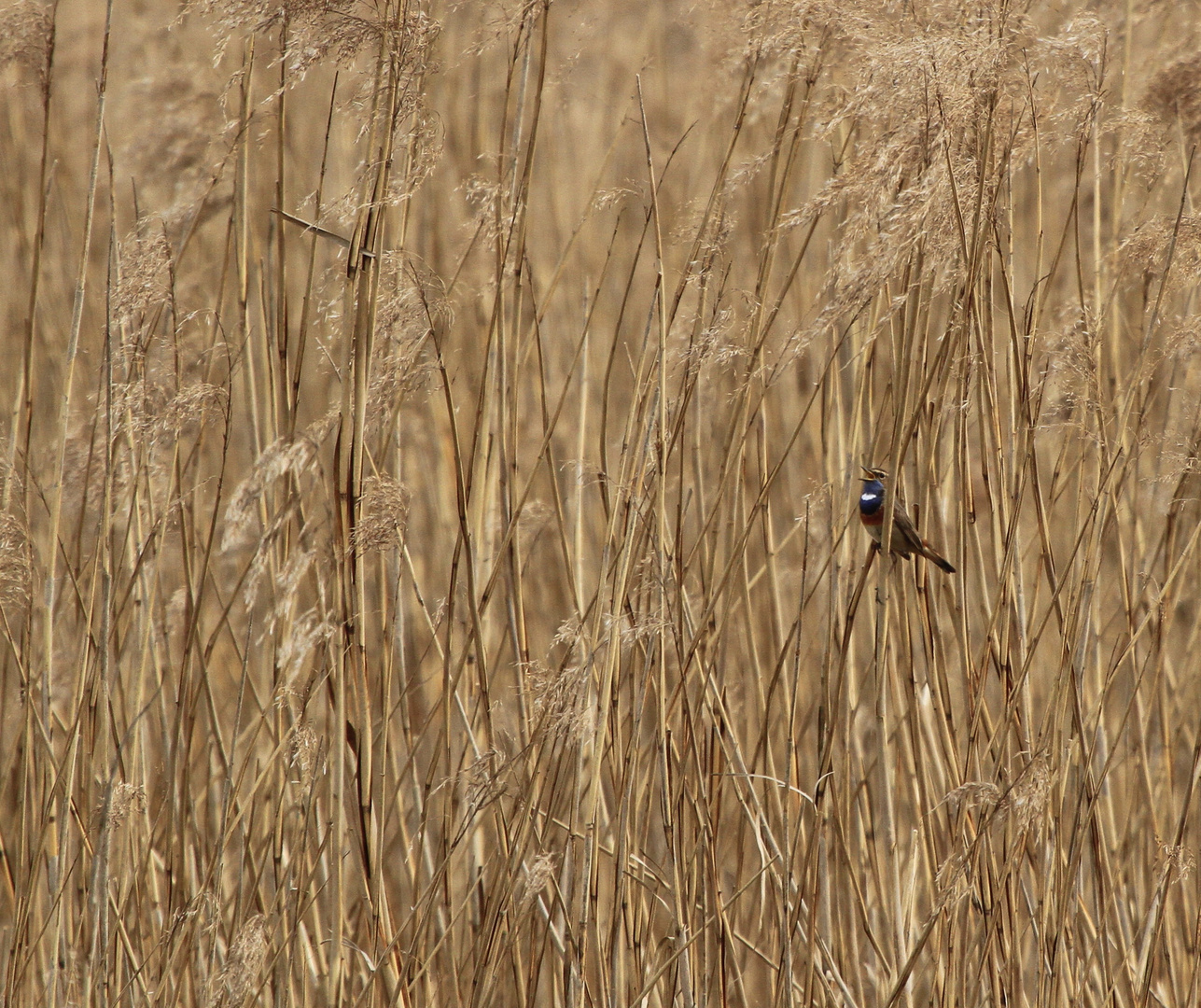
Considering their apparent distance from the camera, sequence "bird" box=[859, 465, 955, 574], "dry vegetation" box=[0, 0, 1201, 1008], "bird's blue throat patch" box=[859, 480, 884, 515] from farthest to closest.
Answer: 1. "bird's blue throat patch" box=[859, 480, 884, 515]
2. "bird" box=[859, 465, 955, 574]
3. "dry vegetation" box=[0, 0, 1201, 1008]

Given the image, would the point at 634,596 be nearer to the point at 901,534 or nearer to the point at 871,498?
the point at 901,534

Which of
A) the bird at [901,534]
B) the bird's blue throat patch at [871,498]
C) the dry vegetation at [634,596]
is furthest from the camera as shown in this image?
the bird's blue throat patch at [871,498]

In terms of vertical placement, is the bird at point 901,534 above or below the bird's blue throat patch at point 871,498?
below

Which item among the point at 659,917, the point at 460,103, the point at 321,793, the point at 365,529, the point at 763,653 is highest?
the point at 460,103

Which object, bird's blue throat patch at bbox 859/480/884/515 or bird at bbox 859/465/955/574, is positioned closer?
bird at bbox 859/465/955/574

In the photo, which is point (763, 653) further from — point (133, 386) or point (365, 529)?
point (133, 386)

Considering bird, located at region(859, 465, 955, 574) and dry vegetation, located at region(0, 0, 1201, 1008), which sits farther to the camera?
bird, located at region(859, 465, 955, 574)

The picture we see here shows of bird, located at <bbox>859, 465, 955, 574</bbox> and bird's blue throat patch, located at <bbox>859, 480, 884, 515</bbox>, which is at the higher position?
bird's blue throat patch, located at <bbox>859, 480, 884, 515</bbox>

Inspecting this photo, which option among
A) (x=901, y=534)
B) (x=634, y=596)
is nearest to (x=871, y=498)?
(x=901, y=534)

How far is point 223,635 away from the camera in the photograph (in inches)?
104

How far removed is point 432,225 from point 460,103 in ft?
1.64

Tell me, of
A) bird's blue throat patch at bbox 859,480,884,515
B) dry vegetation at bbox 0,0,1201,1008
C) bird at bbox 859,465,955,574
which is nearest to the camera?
dry vegetation at bbox 0,0,1201,1008

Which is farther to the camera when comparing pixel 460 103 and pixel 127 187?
pixel 127 187

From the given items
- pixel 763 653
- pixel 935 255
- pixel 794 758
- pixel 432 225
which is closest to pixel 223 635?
pixel 432 225
